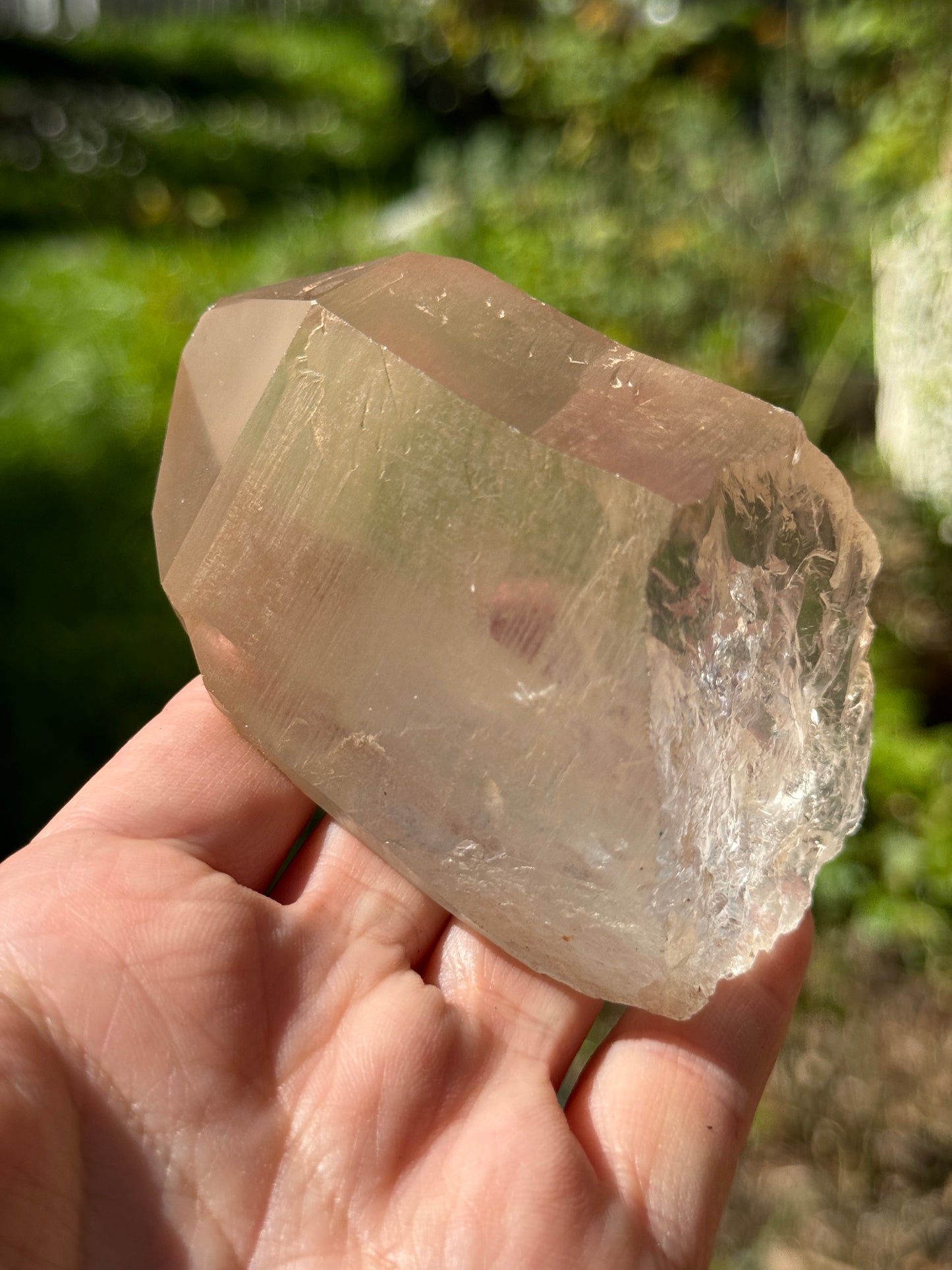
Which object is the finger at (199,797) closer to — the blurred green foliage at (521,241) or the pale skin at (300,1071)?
the pale skin at (300,1071)

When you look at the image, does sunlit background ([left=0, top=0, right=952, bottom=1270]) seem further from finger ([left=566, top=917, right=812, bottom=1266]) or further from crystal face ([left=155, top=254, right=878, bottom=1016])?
crystal face ([left=155, top=254, right=878, bottom=1016])

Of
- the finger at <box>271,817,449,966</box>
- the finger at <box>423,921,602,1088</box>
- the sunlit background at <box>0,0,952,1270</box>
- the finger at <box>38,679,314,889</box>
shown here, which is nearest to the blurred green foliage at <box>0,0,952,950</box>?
the sunlit background at <box>0,0,952,1270</box>

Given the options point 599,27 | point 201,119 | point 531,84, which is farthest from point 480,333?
point 201,119

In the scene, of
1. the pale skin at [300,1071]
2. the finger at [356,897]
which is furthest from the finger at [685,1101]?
the finger at [356,897]

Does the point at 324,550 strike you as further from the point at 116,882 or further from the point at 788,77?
the point at 788,77

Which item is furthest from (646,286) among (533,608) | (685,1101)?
(685,1101)

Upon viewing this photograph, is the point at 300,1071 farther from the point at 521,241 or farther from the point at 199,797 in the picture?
the point at 521,241
